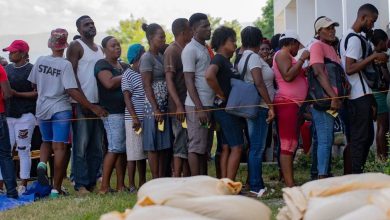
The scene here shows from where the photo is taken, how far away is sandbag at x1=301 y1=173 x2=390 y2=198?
3176 millimetres

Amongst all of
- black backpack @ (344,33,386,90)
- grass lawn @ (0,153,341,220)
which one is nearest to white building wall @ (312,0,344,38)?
grass lawn @ (0,153,341,220)

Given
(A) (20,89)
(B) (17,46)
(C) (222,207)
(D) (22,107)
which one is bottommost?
(C) (222,207)

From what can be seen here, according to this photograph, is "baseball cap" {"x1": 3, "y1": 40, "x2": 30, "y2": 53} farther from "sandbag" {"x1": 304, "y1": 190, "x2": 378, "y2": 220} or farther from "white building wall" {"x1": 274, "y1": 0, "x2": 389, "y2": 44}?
"sandbag" {"x1": 304, "y1": 190, "x2": 378, "y2": 220}

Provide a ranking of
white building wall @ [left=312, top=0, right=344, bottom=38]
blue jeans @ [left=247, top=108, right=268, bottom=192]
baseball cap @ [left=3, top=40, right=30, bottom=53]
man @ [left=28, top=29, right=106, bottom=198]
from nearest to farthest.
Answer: blue jeans @ [left=247, top=108, right=268, bottom=192] < man @ [left=28, top=29, right=106, bottom=198] < baseball cap @ [left=3, top=40, right=30, bottom=53] < white building wall @ [left=312, top=0, right=344, bottom=38]

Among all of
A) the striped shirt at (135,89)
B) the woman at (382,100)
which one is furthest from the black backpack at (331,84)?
the striped shirt at (135,89)

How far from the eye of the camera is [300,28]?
15.1 m

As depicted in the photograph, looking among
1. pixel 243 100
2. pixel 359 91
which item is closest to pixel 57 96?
pixel 243 100

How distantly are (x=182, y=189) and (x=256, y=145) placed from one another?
3625 millimetres

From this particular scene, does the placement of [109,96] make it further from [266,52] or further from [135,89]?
[266,52]

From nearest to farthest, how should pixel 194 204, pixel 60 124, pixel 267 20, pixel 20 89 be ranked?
pixel 194 204 → pixel 60 124 → pixel 20 89 → pixel 267 20

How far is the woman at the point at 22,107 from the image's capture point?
27.7ft

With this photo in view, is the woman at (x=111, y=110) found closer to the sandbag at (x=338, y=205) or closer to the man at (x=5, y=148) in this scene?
the man at (x=5, y=148)

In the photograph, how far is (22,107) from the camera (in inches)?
333

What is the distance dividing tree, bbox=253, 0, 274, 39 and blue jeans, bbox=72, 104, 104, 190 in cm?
3219
